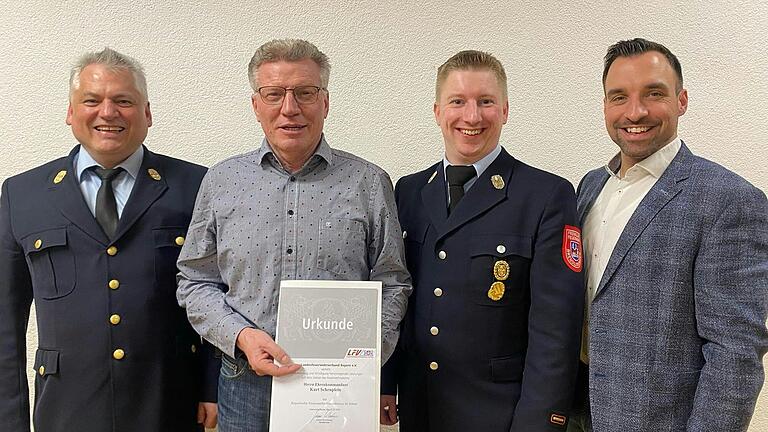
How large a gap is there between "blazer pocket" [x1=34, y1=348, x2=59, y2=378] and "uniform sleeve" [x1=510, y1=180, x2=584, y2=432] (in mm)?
1198

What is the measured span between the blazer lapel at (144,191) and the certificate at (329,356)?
53 centimetres

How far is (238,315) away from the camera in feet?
4.78

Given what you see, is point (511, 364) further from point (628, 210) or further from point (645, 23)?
point (645, 23)

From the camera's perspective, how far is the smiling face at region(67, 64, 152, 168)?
1.66 metres

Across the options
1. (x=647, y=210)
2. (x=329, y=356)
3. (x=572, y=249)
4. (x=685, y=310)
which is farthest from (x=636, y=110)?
(x=329, y=356)

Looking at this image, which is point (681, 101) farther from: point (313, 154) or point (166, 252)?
point (166, 252)

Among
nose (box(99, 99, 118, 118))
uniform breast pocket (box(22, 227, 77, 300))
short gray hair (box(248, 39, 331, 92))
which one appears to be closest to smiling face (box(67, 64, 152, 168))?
nose (box(99, 99, 118, 118))

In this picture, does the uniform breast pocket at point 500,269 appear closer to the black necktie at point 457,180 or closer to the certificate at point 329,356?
the black necktie at point 457,180

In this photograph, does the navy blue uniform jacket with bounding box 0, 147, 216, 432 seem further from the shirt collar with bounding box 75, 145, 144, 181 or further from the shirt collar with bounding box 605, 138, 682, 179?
the shirt collar with bounding box 605, 138, 682, 179

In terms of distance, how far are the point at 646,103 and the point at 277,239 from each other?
1.00m

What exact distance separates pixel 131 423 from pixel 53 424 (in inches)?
8.1

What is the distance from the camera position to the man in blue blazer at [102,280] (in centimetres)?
160

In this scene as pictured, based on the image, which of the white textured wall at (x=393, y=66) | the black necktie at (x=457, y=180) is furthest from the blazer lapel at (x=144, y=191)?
the black necktie at (x=457, y=180)

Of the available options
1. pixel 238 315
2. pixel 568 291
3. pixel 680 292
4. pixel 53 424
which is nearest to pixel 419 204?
pixel 568 291
